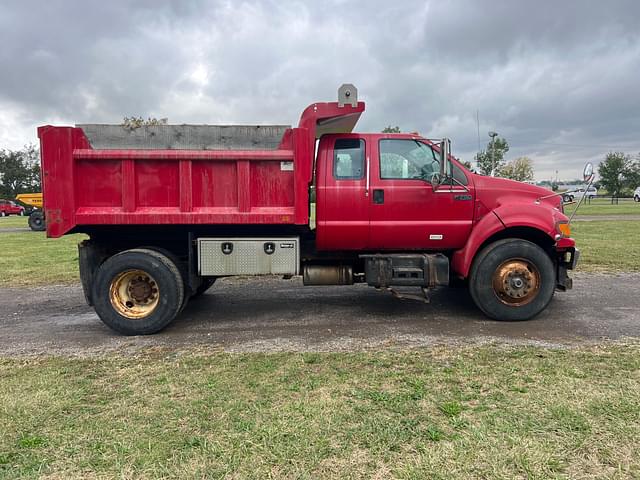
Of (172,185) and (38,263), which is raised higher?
(172,185)

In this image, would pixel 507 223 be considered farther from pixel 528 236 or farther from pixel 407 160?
pixel 407 160

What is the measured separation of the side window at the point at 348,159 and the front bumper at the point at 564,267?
2813 mm

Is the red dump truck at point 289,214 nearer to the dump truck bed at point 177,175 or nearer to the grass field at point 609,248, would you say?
the dump truck bed at point 177,175

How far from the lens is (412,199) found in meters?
5.14

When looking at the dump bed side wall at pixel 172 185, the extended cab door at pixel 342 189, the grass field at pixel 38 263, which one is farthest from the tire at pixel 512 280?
the grass field at pixel 38 263

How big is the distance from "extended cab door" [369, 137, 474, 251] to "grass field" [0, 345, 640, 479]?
1626 mm

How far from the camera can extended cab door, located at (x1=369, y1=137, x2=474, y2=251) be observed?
5129 mm

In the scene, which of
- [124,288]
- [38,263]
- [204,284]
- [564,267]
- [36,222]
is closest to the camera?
[124,288]

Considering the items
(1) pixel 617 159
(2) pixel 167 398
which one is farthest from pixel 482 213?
(1) pixel 617 159

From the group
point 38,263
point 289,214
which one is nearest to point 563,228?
point 289,214

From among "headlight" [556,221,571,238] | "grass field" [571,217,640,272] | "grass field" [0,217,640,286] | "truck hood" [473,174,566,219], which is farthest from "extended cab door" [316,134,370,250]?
"grass field" [571,217,640,272]

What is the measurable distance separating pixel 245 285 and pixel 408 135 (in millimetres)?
4026

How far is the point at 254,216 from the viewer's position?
16.0 ft

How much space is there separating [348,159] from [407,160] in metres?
0.74
